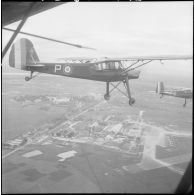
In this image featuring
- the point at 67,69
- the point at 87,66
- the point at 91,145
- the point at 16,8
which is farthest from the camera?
the point at 91,145

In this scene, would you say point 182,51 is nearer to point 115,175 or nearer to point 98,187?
point 98,187

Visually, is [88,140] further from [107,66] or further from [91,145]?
[107,66]

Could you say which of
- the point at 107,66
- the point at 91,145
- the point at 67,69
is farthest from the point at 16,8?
the point at 91,145

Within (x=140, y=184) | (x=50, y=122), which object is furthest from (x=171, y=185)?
(x=50, y=122)

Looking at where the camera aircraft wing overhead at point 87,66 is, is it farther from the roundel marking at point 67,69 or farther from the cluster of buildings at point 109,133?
the cluster of buildings at point 109,133

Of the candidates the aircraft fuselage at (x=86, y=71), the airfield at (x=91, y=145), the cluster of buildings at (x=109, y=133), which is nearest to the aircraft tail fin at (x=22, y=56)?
the aircraft fuselage at (x=86, y=71)

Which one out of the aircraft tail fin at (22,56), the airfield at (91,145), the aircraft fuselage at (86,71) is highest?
the aircraft tail fin at (22,56)
